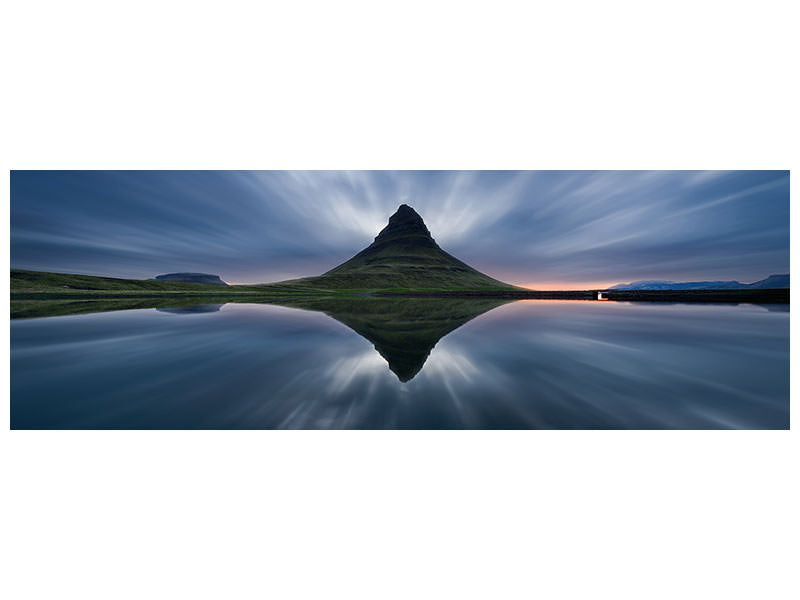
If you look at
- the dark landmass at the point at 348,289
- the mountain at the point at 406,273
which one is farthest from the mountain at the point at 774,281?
the mountain at the point at 406,273

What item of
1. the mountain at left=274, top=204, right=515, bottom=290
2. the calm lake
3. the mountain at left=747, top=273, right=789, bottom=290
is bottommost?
the calm lake

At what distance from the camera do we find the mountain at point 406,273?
126 metres

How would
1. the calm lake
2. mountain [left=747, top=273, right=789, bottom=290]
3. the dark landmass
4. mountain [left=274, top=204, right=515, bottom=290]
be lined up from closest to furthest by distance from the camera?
the calm lake, mountain [left=747, top=273, right=789, bottom=290], the dark landmass, mountain [left=274, top=204, right=515, bottom=290]

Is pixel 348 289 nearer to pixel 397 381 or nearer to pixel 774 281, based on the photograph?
pixel 774 281

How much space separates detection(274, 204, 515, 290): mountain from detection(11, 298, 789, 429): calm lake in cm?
10872

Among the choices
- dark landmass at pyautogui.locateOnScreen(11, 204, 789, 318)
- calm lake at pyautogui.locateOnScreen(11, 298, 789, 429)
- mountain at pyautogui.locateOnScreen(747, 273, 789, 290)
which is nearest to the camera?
calm lake at pyautogui.locateOnScreen(11, 298, 789, 429)

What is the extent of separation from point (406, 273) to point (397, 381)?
5486 inches

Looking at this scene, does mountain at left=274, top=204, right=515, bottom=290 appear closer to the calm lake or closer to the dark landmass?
the dark landmass

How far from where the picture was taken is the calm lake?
5562 mm

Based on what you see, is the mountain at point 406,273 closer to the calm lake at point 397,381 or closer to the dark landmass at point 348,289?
the dark landmass at point 348,289

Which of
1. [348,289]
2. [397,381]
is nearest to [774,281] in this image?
[397,381]

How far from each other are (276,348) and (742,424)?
12.5 meters

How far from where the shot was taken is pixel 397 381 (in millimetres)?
7023

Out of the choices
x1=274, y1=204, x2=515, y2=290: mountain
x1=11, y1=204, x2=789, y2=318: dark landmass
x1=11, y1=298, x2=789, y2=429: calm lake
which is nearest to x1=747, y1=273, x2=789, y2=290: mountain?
x1=11, y1=204, x2=789, y2=318: dark landmass
